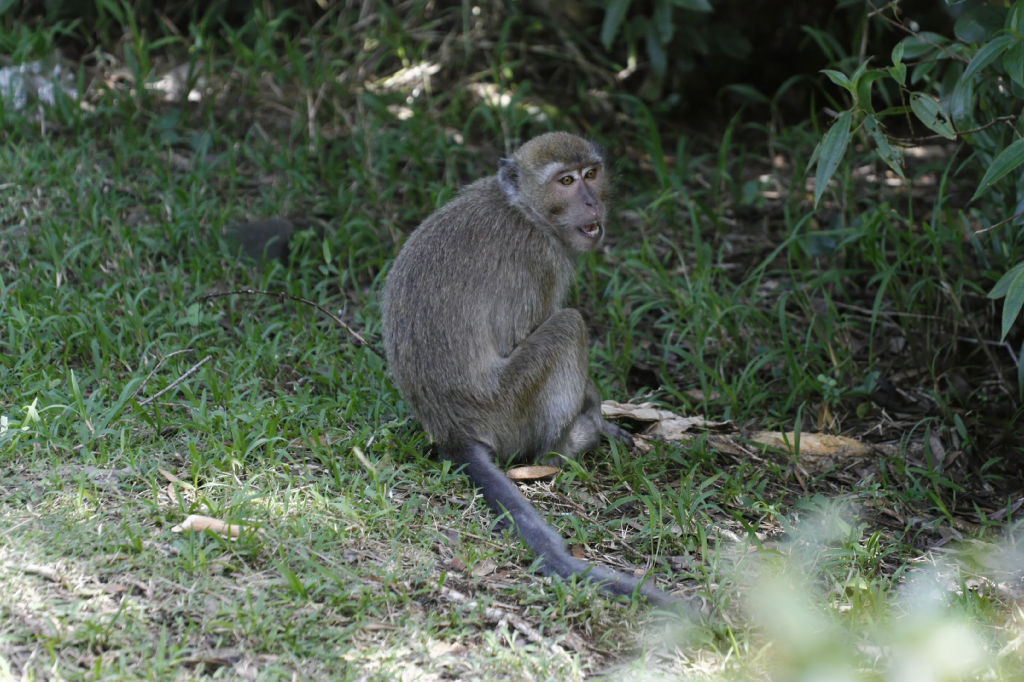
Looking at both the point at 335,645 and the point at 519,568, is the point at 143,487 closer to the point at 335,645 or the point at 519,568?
the point at 335,645

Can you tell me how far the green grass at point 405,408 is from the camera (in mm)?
3025

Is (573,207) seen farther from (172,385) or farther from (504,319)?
(172,385)

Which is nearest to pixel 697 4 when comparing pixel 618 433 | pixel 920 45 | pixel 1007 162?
pixel 920 45

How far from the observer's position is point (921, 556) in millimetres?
3799

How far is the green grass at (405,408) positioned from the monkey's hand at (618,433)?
11 centimetres

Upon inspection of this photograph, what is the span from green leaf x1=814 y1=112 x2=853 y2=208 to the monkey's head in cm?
106

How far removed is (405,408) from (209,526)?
126 cm

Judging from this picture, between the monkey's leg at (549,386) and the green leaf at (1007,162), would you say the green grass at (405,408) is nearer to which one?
the monkey's leg at (549,386)

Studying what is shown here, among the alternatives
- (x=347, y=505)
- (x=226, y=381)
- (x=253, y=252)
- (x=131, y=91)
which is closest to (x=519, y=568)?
(x=347, y=505)

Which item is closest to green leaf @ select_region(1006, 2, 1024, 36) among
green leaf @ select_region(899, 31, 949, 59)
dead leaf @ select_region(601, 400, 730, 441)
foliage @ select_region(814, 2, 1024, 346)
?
foliage @ select_region(814, 2, 1024, 346)

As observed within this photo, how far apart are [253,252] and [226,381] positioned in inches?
54.0

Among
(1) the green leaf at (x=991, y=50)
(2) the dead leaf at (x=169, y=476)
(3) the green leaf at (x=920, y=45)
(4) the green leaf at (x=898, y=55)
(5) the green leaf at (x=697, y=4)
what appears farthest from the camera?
(5) the green leaf at (x=697, y=4)

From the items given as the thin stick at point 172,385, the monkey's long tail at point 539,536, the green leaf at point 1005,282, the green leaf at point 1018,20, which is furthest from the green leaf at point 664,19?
the thin stick at point 172,385

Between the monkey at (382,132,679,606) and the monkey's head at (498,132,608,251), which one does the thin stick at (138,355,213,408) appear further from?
the monkey's head at (498,132,608,251)
